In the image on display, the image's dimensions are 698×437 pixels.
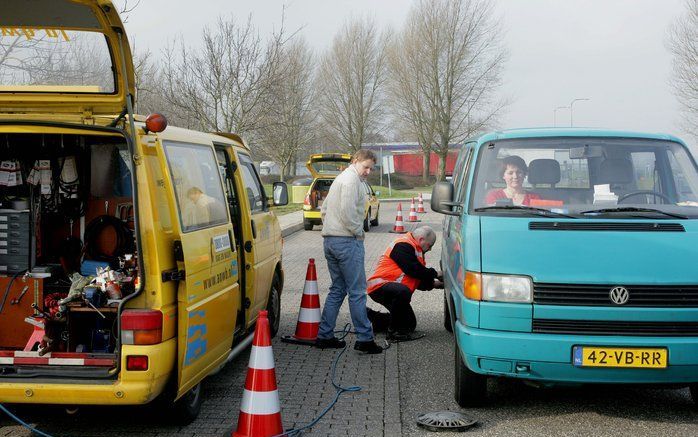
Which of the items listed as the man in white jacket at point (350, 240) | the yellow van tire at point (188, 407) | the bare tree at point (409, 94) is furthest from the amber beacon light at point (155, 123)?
the bare tree at point (409, 94)

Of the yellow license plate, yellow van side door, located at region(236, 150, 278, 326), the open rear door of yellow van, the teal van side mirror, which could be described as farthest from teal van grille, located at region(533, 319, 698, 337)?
the open rear door of yellow van

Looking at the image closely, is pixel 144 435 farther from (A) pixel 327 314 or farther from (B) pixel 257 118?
(B) pixel 257 118

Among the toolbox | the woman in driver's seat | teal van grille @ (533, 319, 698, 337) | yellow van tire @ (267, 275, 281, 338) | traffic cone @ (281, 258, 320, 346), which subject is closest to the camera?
teal van grille @ (533, 319, 698, 337)

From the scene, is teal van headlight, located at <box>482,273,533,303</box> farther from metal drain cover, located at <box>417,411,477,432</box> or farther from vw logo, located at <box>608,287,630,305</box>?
metal drain cover, located at <box>417,411,477,432</box>

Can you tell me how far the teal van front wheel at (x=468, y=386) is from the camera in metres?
5.36

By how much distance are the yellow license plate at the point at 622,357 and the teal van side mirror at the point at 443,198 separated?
172cm

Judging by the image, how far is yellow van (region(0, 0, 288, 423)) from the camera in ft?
14.5

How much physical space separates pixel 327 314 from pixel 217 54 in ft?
50.9

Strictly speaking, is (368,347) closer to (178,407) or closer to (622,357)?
(178,407)

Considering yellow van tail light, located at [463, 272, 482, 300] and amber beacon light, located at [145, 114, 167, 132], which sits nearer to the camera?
amber beacon light, located at [145, 114, 167, 132]

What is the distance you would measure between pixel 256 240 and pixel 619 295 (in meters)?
3.33

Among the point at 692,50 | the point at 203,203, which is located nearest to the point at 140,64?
the point at 203,203

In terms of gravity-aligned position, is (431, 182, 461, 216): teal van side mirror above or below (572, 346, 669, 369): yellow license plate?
above

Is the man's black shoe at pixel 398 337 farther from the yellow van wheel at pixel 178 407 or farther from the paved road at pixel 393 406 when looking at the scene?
the yellow van wheel at pixel 178 407
